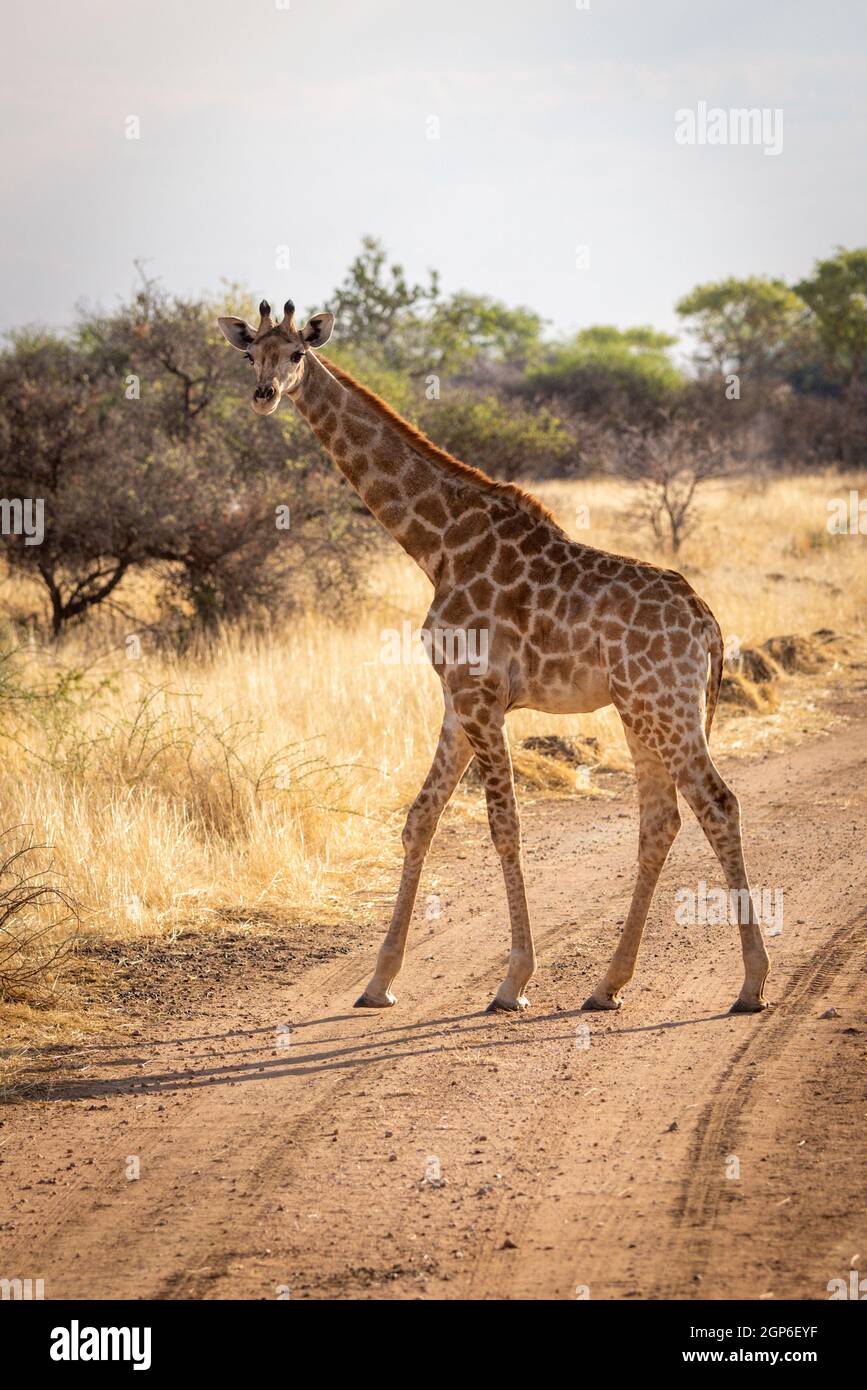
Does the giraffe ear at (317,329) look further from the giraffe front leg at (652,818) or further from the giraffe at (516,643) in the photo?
the giraffe front leg at (652,818)

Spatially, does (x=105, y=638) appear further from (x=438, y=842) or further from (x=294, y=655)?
(x=438, y=842)

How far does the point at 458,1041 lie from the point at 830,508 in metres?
19.3

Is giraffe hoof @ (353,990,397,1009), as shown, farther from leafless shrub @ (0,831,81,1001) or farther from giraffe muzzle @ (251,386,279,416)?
giraffe muzzle @ (251,386,279,416)

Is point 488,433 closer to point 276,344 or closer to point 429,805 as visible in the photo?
point 276,344

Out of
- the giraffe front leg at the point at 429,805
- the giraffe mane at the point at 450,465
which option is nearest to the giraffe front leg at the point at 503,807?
the giraffe front leg at the point at 429,805

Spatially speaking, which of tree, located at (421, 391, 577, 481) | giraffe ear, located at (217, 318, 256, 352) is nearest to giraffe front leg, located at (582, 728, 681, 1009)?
giraffe ear, located at (217, 318, 256, 352)

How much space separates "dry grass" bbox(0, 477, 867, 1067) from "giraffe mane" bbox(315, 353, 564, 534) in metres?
2.33

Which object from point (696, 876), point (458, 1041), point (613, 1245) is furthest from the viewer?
point (696, 876)

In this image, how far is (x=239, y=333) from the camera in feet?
21.3

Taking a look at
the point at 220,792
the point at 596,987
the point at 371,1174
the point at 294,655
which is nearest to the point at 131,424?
the point at 294,655

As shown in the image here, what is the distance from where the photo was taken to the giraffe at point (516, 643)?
5988mm

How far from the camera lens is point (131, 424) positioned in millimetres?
15102

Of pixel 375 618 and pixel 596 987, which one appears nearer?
pixel 596 987
